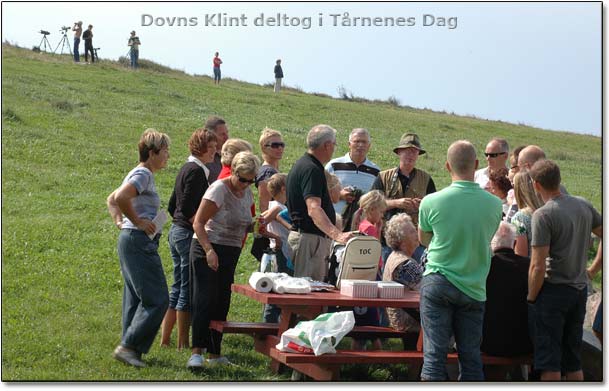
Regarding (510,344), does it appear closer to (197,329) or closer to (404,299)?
(404,299)

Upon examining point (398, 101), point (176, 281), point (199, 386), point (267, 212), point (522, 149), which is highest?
point (398, 101)

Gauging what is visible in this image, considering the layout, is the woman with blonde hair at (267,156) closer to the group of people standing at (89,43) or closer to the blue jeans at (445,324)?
the blue jeans at (445,324)

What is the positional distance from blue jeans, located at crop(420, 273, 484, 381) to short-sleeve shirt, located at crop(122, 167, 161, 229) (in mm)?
2186

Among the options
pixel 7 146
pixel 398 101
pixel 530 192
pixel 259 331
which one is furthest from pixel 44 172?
pixel 398 101

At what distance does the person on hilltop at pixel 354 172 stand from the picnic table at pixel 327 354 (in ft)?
5.23

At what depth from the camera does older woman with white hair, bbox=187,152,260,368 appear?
7.15 meters

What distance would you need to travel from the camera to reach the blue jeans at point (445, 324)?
20.1 ft

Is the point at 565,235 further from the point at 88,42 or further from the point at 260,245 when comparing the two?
the point at 88,42

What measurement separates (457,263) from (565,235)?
93cm

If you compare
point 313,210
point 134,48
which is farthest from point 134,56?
point 313,210

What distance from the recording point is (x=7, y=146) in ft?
61.0

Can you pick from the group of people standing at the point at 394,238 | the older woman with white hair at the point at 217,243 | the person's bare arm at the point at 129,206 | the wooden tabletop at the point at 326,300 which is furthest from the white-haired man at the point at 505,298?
the person's bare arm at the point at 129,206

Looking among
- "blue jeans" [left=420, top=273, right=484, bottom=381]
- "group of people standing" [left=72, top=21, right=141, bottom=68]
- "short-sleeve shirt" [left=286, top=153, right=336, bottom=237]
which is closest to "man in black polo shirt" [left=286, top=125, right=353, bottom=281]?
"short-sleeve shirt" [left=286, top=153, right=336, bottom=237]

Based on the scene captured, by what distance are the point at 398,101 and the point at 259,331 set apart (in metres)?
36.0
